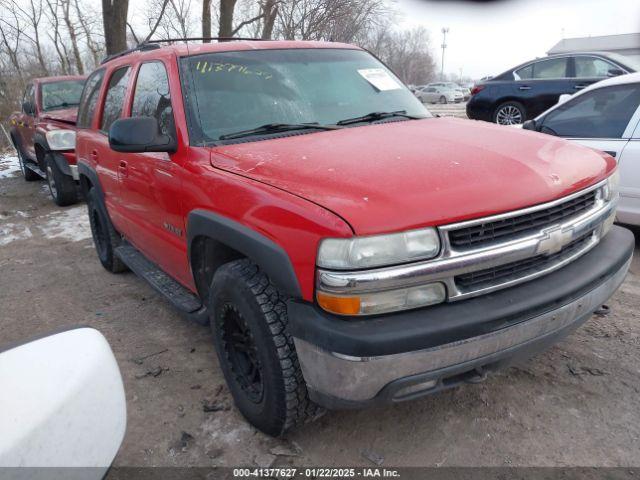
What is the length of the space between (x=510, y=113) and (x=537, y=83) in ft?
2.47

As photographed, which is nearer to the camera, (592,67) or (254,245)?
(254,245)

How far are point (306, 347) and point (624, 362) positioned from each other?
2.05m

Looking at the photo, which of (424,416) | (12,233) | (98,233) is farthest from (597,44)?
(424,416)

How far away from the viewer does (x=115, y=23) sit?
37.4 feet

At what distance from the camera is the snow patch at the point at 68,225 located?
6.40 meters

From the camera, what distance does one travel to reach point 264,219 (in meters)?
2.11

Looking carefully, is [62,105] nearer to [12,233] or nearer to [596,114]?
[12,233]

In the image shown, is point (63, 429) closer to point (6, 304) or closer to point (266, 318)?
point (266, 318)

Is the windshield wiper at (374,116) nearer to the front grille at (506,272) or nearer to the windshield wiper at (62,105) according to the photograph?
the front grille at (506,272)

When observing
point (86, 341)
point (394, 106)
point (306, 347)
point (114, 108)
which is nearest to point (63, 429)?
point (86, 341)

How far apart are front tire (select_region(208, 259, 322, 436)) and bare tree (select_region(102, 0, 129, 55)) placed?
10.6m

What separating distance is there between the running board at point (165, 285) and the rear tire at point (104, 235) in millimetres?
224

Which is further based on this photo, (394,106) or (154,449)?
(394,106)

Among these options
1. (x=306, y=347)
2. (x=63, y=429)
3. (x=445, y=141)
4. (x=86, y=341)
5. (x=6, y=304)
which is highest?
(x=445, y=141)
